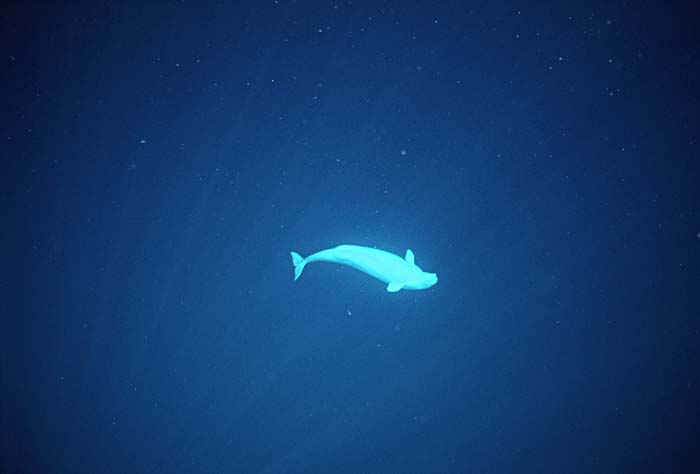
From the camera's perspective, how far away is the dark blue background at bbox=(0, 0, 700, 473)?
16.7 ft

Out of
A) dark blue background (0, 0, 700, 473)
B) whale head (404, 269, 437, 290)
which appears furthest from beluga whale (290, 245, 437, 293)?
dark blue background (0, 0, 700, 473)

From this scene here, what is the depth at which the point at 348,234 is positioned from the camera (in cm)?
685

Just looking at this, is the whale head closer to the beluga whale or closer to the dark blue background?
the beluga whale

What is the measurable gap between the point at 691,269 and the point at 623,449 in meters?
5.87

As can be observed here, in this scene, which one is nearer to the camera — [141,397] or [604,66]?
[604,66]

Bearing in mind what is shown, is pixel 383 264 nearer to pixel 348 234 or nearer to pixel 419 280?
pixel 419 280

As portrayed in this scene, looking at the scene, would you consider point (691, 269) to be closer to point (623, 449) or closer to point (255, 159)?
point (623, 449)

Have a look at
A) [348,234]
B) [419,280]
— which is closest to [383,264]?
[419,280]

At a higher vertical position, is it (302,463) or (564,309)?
(564,309)

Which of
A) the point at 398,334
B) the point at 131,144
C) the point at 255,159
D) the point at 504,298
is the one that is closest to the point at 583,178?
the point at 504,298

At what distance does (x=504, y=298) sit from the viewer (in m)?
8.76

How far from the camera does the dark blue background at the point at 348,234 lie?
510cm

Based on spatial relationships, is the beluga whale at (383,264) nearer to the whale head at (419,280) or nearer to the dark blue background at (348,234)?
the whale head at (419,280)

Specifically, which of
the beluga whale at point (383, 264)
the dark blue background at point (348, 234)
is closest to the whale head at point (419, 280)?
the beluga whale at point (383, 264)
